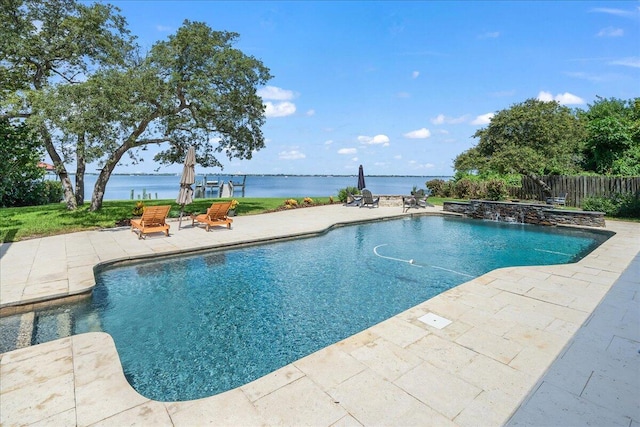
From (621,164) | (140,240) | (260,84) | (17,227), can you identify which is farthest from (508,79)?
(17,227)

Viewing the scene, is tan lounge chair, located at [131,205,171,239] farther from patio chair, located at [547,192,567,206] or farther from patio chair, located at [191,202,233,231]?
patio chair, located at [547,192,567,206]

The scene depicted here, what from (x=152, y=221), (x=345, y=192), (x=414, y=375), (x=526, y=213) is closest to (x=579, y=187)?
(x=526, y=213)

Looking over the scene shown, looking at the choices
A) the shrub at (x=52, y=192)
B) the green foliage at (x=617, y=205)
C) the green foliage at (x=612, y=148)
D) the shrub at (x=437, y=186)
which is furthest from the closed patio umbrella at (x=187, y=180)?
the green foliage at (x=612, y=148)

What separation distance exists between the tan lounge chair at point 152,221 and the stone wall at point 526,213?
568 inches

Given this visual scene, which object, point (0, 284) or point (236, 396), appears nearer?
point (236, 396)

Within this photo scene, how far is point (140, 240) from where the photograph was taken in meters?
9.50

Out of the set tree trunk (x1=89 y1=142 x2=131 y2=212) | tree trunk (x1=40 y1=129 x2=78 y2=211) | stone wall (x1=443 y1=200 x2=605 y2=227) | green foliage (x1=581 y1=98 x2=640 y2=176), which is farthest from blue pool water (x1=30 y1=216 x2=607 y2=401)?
green foliage (x1=581 y1=98 x2=640 y2=176)

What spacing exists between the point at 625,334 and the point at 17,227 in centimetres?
1584

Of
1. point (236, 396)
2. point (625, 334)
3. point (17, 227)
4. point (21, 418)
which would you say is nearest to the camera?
point (21, 418)

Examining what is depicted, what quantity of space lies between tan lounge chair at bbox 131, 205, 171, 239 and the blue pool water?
8.12 ft

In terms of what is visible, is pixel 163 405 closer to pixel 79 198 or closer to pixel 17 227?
pixel 17 227

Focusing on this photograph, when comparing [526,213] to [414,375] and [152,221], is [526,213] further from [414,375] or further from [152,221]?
[152,221]

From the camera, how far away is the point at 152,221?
10164 mm

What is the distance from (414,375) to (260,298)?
342 cm
